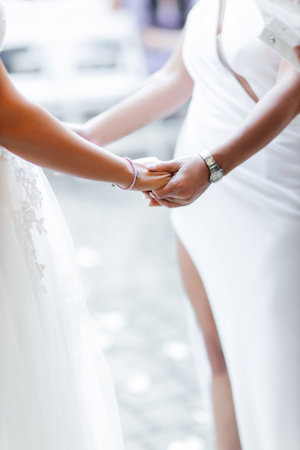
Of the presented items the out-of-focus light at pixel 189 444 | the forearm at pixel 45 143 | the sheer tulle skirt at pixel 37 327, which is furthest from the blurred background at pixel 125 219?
the forearm at pixel 45 143

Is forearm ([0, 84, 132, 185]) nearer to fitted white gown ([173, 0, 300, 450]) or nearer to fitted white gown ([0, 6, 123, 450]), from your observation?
fitted white gown ([0, 6, 123, 450])

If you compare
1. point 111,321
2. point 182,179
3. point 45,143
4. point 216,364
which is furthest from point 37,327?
point 111,321

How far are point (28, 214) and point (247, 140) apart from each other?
517mm

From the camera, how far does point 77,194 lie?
4980 mm

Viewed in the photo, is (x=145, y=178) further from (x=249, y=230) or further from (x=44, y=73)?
(x=44, y=73)

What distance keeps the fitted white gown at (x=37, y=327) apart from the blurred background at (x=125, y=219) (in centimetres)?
87

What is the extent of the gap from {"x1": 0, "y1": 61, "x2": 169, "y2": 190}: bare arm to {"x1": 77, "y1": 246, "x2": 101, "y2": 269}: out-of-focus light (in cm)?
229

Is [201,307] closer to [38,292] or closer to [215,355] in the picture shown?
[215,355]

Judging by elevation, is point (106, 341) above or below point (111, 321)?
below

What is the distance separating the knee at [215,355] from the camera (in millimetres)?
2045

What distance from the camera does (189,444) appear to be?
2.34 metres

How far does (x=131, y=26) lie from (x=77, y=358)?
183 inches

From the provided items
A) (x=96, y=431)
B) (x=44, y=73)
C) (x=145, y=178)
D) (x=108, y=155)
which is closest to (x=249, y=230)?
(x=145, y=178)

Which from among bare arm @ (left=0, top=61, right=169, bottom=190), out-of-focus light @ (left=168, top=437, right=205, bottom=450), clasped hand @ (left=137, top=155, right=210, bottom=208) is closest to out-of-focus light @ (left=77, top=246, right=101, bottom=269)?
out-of-focus light @ (left=168, top=437, right=205, bottom=450)
